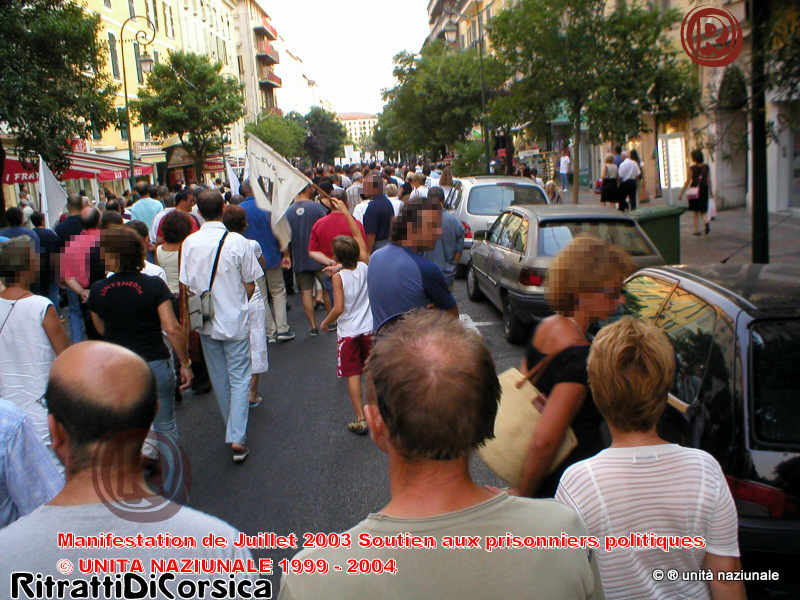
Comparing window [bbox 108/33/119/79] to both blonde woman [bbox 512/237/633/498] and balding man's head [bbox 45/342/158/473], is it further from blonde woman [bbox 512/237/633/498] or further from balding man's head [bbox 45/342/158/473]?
balding man's head [bbox 45/342/158/473]

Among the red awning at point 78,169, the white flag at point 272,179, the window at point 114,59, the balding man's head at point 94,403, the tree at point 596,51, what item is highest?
the window at point 114,59

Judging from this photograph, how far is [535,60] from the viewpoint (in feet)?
49.5

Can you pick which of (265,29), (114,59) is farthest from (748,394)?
(265,29)

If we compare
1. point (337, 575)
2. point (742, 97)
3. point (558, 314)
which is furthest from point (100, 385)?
point (742, 97)

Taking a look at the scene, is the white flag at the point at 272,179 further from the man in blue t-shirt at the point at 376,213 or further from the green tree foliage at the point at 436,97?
the green tree foliage at the point at 436,97

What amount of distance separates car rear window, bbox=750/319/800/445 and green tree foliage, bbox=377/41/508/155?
31.9 m

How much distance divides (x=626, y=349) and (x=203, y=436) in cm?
469

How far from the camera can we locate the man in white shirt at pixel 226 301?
538 centimetres

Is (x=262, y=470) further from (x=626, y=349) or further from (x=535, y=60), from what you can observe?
(x=535, y=60)

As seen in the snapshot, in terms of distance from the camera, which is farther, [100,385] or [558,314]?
[558,314]

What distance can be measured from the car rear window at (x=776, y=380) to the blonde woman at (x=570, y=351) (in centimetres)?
72

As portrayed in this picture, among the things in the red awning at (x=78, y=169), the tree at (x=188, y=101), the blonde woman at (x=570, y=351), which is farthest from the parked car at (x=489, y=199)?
the tree at (x=188, y=101)

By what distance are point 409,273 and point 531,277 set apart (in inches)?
145

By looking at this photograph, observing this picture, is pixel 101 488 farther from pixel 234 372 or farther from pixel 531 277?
pixel 531 277
